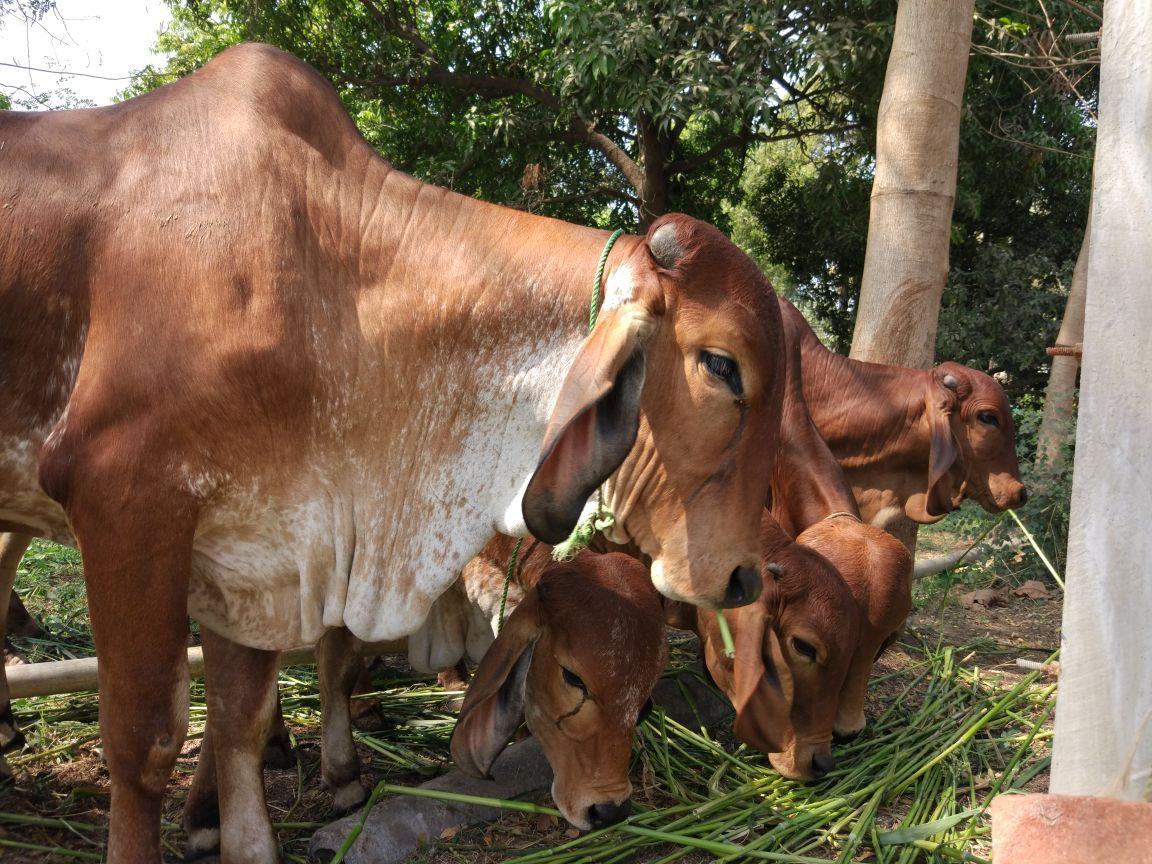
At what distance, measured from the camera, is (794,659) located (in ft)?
10.4

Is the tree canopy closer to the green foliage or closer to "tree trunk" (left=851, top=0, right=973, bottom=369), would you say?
the green foliage

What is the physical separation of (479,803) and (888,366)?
110 inches

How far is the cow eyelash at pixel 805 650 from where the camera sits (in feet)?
10.3

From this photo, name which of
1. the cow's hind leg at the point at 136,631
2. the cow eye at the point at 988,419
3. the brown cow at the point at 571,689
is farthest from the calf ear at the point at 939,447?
the cow's hind leg at the point at 136,631

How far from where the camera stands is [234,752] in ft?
8.84

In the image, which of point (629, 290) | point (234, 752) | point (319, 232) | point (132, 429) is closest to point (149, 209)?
point (319, 232)

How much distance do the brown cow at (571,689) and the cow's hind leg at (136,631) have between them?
23.9 inches

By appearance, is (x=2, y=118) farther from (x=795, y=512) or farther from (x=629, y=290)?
(x=795, y=512)

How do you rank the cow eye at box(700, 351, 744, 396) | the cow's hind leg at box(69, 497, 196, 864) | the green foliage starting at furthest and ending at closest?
the green foliage → the cow eye at box(700, 351, 744, 396) → the cow's hind leg at box(69, 497, 196, 864)

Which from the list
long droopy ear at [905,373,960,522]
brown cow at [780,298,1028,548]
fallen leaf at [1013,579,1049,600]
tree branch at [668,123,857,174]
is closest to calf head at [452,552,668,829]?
brown cow at [780,298,1028,548]

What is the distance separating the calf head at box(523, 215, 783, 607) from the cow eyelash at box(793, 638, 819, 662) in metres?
0.91

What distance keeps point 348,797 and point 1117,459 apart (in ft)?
7.57

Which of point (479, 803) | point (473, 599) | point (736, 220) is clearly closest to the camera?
point (479, 803)

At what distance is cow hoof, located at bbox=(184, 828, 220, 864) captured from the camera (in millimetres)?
2828
